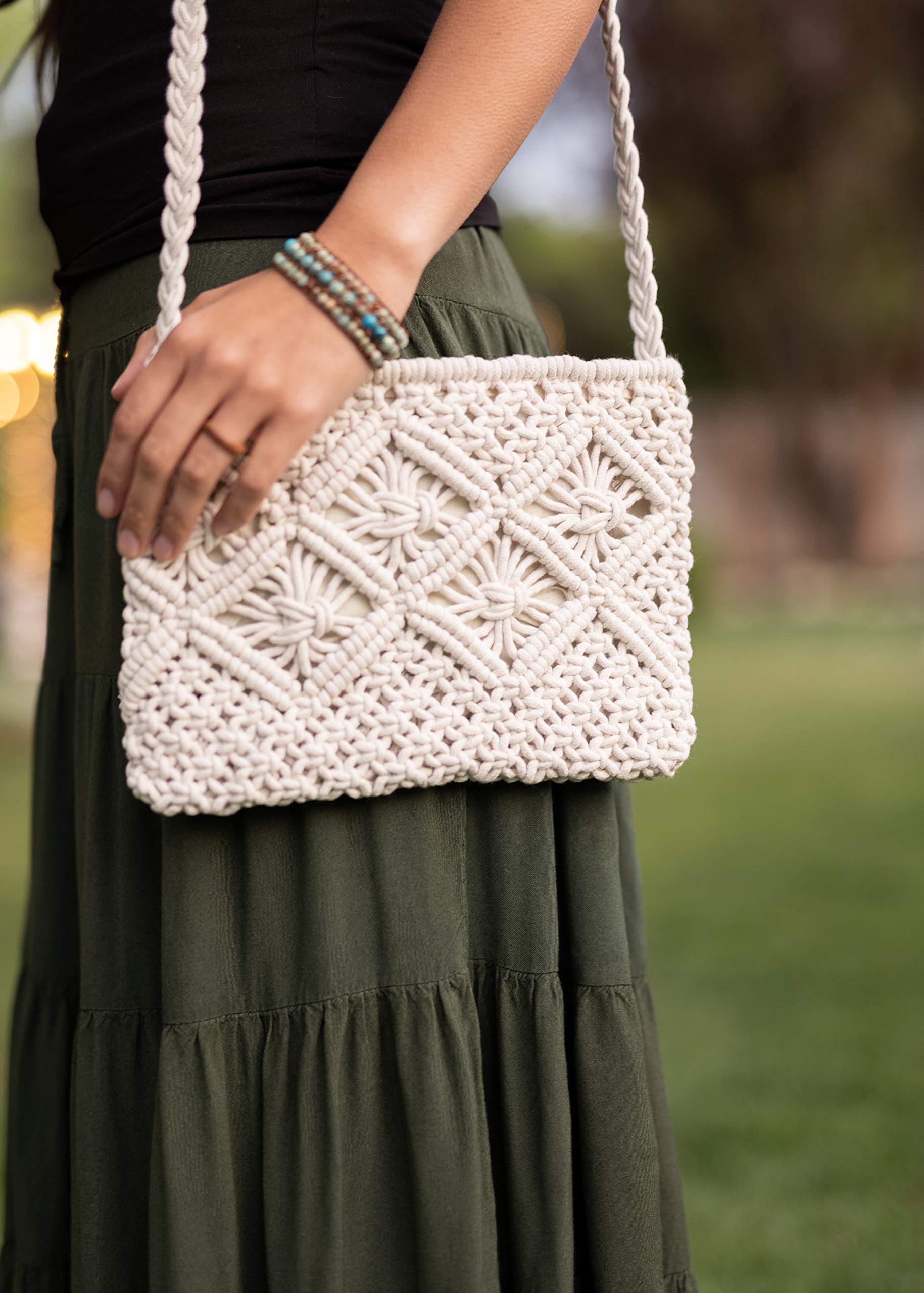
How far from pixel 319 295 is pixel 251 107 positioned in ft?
0.60

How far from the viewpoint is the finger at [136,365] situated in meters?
0.59

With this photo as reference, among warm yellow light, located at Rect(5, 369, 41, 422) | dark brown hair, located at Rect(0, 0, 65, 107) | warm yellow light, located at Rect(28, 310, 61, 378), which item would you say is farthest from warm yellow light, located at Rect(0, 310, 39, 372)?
dark brown hair, located at Rect(0, 0, 65, 107)

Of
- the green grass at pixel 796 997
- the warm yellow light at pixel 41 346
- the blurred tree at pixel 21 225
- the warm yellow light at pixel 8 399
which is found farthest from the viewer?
the blurred tree at pixel 21 225

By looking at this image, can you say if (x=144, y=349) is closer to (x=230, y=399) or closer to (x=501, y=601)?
(x=230, y=399)

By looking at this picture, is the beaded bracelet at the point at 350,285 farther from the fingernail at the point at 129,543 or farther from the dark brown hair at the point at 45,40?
the dark brown hair at the point at 45,40

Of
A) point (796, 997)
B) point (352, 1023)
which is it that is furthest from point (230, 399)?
point (796, 997)

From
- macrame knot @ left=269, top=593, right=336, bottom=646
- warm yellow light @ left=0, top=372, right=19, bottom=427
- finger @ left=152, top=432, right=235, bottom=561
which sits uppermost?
warm yellow light @ left=0, top=372, right=19, bottom=427

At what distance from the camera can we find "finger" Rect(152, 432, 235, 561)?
0.55m

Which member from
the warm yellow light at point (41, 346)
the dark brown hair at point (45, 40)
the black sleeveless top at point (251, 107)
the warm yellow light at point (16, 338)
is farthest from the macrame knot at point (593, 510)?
the warm yellow light at point (16, 338)

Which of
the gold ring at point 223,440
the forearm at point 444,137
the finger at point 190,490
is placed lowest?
the finger at point 190,490

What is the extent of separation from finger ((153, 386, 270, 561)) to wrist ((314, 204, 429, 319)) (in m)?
0.09

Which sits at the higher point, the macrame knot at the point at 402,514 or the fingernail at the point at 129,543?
the macrame knot at the point at 402,514

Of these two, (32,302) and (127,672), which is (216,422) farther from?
(32,302)

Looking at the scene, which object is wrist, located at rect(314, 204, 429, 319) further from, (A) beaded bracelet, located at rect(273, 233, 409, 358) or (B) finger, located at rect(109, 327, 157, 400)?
(B) finger, located at rect(109, 327, 157, 400)
